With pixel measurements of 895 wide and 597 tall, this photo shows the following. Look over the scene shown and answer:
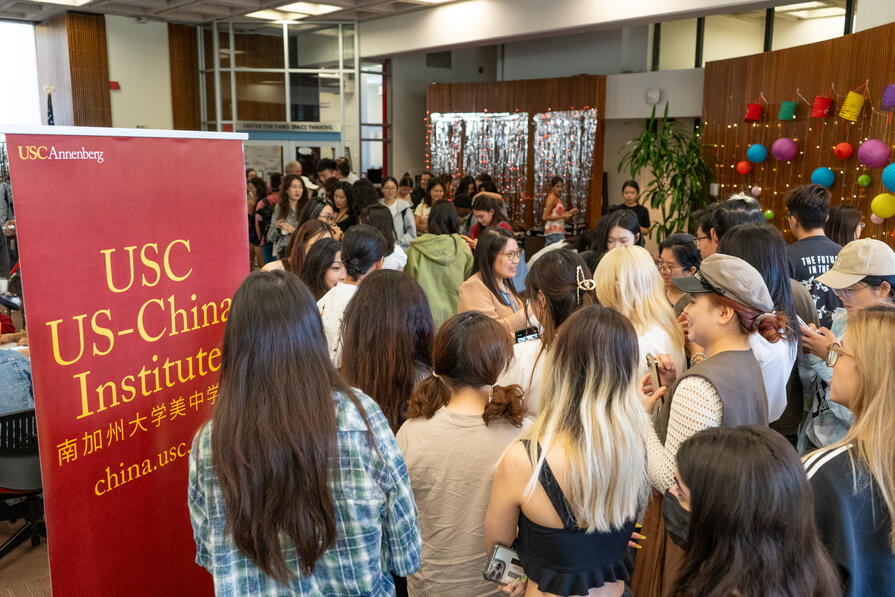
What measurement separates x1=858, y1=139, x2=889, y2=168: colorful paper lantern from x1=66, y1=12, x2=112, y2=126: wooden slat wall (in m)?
11.3

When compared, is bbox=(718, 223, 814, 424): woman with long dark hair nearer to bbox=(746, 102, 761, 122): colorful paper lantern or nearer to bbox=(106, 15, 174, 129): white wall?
bbox=(746, 102, 761, 122): colorful paper lantern

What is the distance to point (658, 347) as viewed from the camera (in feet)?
8.07

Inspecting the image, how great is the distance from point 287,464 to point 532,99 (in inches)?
418

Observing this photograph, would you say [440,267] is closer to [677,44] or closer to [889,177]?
[889,177]

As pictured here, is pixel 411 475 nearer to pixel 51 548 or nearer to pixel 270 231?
pixel 51 548

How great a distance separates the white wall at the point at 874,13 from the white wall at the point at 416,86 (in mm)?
8544

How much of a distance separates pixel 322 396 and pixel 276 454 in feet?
0.50

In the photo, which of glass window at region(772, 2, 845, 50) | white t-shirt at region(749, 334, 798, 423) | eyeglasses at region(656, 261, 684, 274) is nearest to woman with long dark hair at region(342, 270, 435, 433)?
white t-shirt at region(749, 334, 798, 423)

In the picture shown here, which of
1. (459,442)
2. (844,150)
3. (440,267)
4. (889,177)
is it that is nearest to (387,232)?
(440,267)

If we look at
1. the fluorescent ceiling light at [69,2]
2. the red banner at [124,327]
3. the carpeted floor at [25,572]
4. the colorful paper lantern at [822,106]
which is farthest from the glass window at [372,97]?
the red banner at [124,327]

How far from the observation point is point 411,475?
1.89 meters

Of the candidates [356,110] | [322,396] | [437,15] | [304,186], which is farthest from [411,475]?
[356,110]

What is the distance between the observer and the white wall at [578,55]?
1069cm

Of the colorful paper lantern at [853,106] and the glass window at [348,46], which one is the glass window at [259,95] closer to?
the glass window at [348,46]
